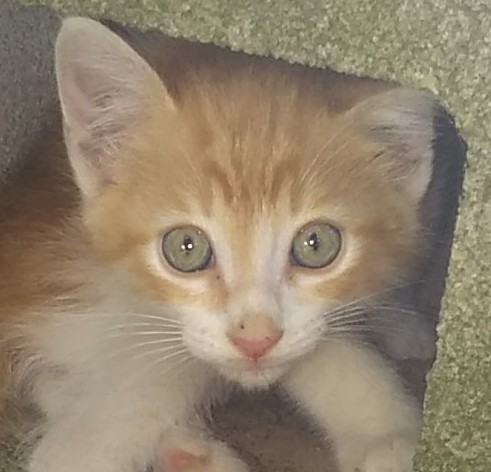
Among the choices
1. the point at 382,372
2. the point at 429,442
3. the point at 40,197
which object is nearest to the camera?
the point at 429,442

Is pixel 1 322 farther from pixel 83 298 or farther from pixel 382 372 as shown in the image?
pixel 382 372

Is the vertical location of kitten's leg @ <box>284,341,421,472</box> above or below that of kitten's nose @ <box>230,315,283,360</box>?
below

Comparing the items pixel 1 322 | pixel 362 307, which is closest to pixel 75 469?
pixel 1 322

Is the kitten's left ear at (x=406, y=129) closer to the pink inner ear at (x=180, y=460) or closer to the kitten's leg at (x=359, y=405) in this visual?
the kitten's leg at (x=359, y=405)

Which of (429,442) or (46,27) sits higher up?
(46,27)

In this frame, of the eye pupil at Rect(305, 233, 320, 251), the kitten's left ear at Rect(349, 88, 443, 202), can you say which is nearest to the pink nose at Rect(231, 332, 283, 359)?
the eye pupil at Rect(305, 233, 320, 251)

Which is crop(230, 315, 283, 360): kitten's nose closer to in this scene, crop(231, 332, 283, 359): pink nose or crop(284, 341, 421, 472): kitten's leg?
crop(231, 332, 283, 359): pink nose
